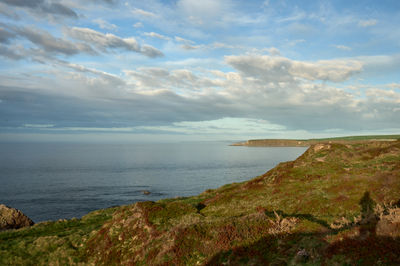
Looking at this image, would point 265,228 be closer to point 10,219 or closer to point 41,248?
point 41,248

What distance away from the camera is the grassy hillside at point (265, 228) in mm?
13609

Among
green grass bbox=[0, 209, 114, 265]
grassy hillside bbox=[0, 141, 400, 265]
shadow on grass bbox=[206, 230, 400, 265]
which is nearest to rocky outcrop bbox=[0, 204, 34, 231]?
grassy hillside bbox=[0, 141, 400, 265]

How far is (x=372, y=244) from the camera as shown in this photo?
40.4ft

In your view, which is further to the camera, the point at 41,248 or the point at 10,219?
the point at 10,219

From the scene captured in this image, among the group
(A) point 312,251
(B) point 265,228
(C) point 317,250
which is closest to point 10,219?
(B) point 265,228

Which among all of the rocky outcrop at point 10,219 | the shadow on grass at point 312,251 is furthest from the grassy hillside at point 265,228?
the rocky outcrop at point 10,219

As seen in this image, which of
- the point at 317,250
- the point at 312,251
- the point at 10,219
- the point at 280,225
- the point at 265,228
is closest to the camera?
the point at 317,250

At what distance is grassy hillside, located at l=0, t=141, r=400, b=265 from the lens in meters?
13.6

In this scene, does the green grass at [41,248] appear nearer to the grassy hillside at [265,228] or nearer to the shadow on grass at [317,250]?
the grassy hillside at [265,228]

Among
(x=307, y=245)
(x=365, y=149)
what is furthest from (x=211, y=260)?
(x=365, y=149)

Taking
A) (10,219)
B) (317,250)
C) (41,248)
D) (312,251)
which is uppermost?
(317,250)

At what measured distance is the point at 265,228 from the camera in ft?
59.0

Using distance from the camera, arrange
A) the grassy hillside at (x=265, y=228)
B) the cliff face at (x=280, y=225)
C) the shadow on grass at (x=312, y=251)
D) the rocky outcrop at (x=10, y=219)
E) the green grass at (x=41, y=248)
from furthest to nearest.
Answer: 1. the rocky outcrop at (x=10, y=219)
2. the green grass at (x=41, y=248)
3. the grassy hillside at (x=265, y=228)
4. the cliff face at (x=280, y=225)
5. the shadow on grass at (x=312, y=251)

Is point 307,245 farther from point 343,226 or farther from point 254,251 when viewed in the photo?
point 343,226
